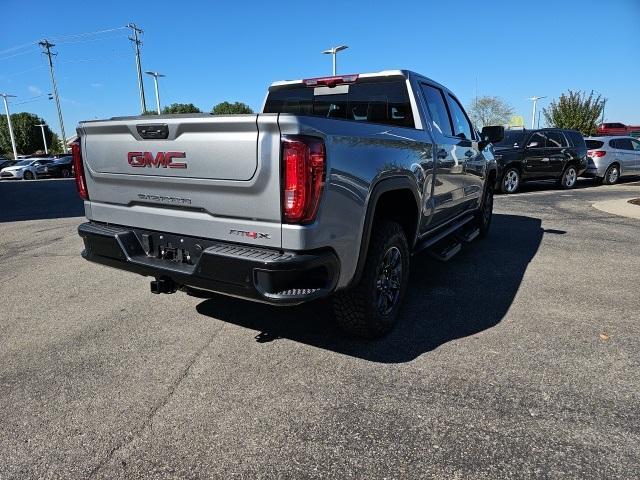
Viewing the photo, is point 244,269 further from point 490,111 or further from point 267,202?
point 490,111

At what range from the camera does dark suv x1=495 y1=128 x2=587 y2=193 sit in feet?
→ 40.1

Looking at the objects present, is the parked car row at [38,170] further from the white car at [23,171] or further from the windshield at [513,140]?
the windshield at [513,140]

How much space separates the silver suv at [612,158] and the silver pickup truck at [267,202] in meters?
13.4

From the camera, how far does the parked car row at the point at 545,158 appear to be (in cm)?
1223

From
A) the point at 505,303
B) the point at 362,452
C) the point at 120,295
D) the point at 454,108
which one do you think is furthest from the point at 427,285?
the point at 120,295

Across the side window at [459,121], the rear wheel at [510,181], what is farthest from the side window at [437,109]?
the rear wheel at [510,181]

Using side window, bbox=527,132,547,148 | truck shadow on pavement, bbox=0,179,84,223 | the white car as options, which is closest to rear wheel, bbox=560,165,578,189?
side window, bbox=527,132,547,148

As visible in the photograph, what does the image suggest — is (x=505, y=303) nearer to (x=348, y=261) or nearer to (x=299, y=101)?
(x=348, y=261)

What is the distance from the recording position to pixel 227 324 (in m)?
3.74

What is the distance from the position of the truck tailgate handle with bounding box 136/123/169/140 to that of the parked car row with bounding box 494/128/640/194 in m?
11.0

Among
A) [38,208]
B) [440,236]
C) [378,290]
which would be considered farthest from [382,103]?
[38,208]

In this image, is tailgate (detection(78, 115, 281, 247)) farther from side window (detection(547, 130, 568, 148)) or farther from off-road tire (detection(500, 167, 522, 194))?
side window (detection(547, 130, 568, 148))

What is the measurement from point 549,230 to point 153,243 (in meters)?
6.68

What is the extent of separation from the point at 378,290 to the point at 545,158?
11.3m
